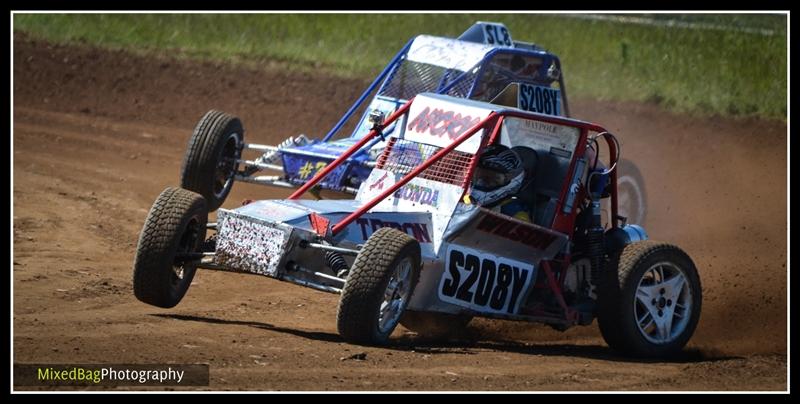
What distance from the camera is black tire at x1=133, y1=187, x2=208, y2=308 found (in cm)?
866

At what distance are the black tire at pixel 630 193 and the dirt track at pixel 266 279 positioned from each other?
655 millimetres

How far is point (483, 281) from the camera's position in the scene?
920 cm

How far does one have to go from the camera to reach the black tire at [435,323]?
10.1 meters

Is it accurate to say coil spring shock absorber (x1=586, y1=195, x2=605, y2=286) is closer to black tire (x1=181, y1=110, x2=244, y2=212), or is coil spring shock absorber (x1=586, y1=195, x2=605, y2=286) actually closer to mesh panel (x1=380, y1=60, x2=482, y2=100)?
mesh panel (x1=380, y1=60, x2=482, y2=100)

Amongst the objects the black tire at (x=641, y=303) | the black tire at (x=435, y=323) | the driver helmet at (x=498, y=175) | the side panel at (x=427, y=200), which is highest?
the driver helmet at (x=498, y=175)

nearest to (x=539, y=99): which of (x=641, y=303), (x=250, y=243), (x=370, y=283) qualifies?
(x=641, y=303)

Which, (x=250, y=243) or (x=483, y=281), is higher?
(x=250, y=243)

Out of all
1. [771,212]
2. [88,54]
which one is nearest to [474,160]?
[771,212]

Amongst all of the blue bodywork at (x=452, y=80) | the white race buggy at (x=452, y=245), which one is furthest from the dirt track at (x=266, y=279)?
the blue bodywork at (x=452, y=80)

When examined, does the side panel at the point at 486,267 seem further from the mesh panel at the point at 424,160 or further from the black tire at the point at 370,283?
the black tire at the point at 370,283

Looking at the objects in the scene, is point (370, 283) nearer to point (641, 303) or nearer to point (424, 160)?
point (424, 160)

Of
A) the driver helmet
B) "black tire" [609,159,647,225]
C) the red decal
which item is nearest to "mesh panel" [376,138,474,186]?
the red decal

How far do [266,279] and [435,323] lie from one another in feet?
5.94

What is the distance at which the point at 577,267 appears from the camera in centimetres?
977
